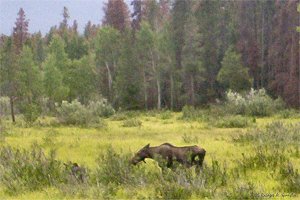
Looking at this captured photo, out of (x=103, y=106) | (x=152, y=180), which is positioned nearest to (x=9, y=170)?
(x=152, y=180)

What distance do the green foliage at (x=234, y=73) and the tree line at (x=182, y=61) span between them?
0.30ft

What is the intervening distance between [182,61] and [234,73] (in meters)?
5.19

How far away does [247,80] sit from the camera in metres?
42.5

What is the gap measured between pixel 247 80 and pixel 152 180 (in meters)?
34.7

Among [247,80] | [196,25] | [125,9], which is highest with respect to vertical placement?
[125,9]

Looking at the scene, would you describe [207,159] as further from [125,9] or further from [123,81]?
[125,9]

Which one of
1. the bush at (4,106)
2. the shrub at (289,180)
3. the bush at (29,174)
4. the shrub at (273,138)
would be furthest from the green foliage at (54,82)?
the shrub at (289,180)

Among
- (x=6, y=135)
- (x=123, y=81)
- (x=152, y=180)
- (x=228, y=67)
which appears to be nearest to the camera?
(x=152, y=180)

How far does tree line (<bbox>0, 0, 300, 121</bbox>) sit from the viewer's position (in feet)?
137

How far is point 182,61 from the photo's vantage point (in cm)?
4372

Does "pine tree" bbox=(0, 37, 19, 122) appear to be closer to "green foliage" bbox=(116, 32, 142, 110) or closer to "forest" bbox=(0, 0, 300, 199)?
"forest" bbox=(0, 0, 300, 199)

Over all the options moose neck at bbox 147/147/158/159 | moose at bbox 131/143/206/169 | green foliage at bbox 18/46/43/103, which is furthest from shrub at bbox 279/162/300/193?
green foliage at bbox 18/46/43/103

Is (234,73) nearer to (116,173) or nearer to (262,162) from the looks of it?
(262,162)

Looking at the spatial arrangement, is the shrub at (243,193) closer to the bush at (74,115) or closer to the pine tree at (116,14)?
the bush at (74,115)
